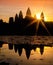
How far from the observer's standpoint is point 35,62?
27.0m

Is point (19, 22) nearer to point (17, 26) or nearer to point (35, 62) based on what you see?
point (17, 26)

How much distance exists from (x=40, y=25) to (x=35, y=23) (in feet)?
16.5

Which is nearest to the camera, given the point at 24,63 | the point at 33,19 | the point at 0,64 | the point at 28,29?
the point at 0,64

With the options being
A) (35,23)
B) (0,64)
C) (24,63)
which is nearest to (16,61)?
(24,63)

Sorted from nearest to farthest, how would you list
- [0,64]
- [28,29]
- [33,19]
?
1. [0,64]
2. [28,29]
3. [33,19]

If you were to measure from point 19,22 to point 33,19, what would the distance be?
12.1 m

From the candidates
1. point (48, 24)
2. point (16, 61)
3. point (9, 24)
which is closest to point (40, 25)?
point (48, 24)

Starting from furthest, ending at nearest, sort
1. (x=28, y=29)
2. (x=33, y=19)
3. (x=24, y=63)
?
(x=33, y=19) < (x=28, y=29) < (x=24, y=63)

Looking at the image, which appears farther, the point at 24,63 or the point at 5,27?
the point at 5,27

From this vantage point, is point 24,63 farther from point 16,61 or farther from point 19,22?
point 19,22

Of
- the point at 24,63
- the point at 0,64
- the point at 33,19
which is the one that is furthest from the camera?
the point at 33,19

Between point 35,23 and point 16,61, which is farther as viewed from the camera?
point 35,23

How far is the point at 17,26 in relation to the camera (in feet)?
512

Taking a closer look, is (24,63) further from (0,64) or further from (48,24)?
(48,24)
